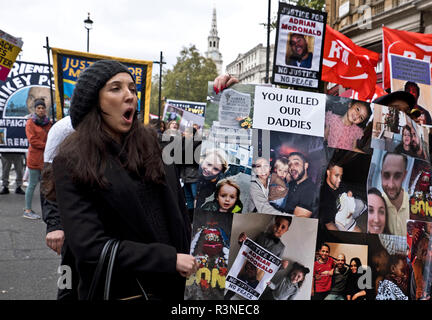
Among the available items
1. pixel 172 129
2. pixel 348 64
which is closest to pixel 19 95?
pixel 172 129

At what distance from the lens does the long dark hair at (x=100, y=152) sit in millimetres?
1581

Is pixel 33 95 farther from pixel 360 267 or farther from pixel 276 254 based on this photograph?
pixel 360 267

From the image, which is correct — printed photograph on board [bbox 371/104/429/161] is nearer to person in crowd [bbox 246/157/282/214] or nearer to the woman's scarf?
person in crowd [bbox 246/157/282/214]

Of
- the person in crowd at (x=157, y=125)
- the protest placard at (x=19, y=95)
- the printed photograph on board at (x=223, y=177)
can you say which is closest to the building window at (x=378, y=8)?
the person in crowd at (x=157, y=125)

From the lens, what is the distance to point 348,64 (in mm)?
5996

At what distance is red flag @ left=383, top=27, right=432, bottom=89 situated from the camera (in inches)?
218

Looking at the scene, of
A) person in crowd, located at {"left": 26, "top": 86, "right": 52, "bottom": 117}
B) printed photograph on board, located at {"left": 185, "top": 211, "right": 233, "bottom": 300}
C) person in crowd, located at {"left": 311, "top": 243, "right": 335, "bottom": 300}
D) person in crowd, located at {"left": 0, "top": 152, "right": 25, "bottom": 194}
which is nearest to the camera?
printed photograph on board, located at {"left": 185, "top": 211, "right": 233, "bottom": 300}

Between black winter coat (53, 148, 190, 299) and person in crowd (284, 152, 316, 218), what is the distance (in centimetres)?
67

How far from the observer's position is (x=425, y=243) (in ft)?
7.65

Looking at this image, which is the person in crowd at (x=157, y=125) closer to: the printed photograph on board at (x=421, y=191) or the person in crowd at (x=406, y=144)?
the person in crowd at (x=406, y=144)

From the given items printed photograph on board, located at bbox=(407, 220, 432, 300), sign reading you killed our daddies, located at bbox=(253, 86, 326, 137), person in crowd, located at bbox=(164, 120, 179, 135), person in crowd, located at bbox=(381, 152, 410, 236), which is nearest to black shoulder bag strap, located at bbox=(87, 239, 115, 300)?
Answer: sign reading you killed our daddies, located at bbox=(253, 86, 326, 137)

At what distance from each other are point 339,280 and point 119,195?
4.00ft

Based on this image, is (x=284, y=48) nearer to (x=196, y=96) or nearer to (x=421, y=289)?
(x=421, y=289)

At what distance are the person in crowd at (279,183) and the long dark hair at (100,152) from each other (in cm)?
57
